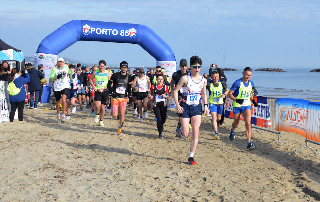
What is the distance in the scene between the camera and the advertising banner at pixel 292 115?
24.3ft

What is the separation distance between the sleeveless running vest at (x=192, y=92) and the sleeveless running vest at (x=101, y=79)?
13.2 feet

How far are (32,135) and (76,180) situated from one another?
411cm

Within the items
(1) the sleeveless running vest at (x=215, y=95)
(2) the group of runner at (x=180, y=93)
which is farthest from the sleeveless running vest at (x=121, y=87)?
(1) the sleeveless running vest at (x=215, y=95)

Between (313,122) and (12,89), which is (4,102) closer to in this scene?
(12,89)

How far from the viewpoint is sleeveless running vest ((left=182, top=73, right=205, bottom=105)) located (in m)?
5.67

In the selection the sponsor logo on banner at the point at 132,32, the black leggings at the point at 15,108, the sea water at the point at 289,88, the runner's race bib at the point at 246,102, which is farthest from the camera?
the sea water at the point at 289,88

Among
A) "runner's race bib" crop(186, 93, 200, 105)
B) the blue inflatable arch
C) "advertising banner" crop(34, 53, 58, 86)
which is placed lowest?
"runner's race bib" crop(186, 93, 200, 105)

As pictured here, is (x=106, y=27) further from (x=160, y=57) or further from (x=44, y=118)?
(x=44, y=118)

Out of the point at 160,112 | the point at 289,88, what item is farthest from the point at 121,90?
the point at 289,88

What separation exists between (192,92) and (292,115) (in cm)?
355

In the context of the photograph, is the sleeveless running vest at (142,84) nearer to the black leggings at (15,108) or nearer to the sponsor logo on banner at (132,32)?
the black leggings at (15,108)

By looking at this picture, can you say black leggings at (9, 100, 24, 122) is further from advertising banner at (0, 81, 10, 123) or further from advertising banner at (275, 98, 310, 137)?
advertising banner at (275, 98, 310, 137)

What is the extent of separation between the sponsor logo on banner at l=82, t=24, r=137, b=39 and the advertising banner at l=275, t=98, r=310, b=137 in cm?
1082

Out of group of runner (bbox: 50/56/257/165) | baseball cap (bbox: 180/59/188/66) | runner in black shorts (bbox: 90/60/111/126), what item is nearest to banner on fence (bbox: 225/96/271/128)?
group of runner (bbox: 50/56/257/165)
